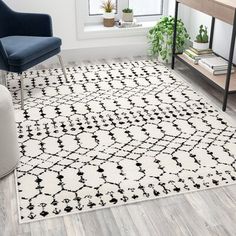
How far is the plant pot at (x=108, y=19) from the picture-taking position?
4152 mm

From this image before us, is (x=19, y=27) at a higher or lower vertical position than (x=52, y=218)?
higher

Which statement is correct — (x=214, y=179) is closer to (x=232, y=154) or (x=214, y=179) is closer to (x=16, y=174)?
(x=232, y=154)

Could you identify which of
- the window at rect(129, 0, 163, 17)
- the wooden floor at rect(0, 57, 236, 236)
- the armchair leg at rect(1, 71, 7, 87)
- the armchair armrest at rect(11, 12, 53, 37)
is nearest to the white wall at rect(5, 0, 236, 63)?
the window at rect(129, 0, 163, 17)

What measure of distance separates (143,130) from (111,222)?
940 millimetres

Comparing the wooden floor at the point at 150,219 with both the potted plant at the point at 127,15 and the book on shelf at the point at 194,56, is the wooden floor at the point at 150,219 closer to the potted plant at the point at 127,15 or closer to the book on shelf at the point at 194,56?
the book on shelf at the point at 194,56

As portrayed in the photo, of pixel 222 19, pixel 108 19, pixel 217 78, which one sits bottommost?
pixel 217 78

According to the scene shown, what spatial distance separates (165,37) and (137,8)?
0.59 m

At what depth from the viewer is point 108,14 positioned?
4148 millimetres

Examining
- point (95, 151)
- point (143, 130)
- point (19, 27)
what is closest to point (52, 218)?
point (95, 151)

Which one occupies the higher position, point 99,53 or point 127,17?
point 127,17

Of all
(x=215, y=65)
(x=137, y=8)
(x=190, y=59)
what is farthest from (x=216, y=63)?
(x=137, y=8)

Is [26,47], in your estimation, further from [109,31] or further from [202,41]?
[202,41]

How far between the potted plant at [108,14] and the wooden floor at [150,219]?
2.45 m

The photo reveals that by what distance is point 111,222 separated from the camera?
6.39 feet
